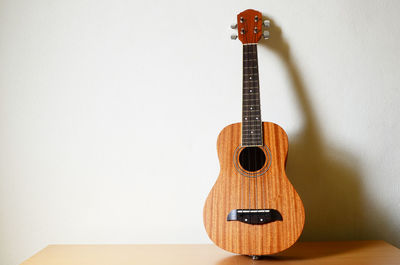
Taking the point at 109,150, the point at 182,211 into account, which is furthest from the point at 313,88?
the point at 109,150

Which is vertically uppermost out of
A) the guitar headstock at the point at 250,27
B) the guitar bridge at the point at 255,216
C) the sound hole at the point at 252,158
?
the guitar headstock at the point at 250,27

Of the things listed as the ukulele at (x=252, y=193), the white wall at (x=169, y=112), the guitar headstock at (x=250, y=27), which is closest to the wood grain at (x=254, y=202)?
the ukulele at (x=252, y=193)

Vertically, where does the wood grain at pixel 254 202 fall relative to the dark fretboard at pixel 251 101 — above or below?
below

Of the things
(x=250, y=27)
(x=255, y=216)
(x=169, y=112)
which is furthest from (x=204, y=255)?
(x=250, y=27)

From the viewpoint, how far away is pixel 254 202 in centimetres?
97

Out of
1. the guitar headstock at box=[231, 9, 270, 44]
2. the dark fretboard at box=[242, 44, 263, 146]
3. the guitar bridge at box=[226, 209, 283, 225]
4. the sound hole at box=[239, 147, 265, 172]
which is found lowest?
the guitar bridge at box=[226, 209, 283, 225]

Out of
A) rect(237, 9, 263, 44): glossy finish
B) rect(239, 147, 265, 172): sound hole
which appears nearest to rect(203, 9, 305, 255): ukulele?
rect(239, 147, 265, 172): sound hole

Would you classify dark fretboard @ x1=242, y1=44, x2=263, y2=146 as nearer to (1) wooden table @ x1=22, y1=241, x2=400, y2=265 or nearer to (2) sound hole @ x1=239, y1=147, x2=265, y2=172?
(2) sound hole @ x1=239, y1=147, x2=265, y2=172

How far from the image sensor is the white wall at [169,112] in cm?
117

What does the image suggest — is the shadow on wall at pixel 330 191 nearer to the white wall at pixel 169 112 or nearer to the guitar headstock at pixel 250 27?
the white wall at pixel 169 112

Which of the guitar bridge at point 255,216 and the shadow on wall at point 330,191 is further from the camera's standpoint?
the shadow on wall at point 330,191

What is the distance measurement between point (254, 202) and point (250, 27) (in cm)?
62

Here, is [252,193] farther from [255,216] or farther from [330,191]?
[330,191]

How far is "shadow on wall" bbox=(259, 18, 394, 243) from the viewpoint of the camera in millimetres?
1171
